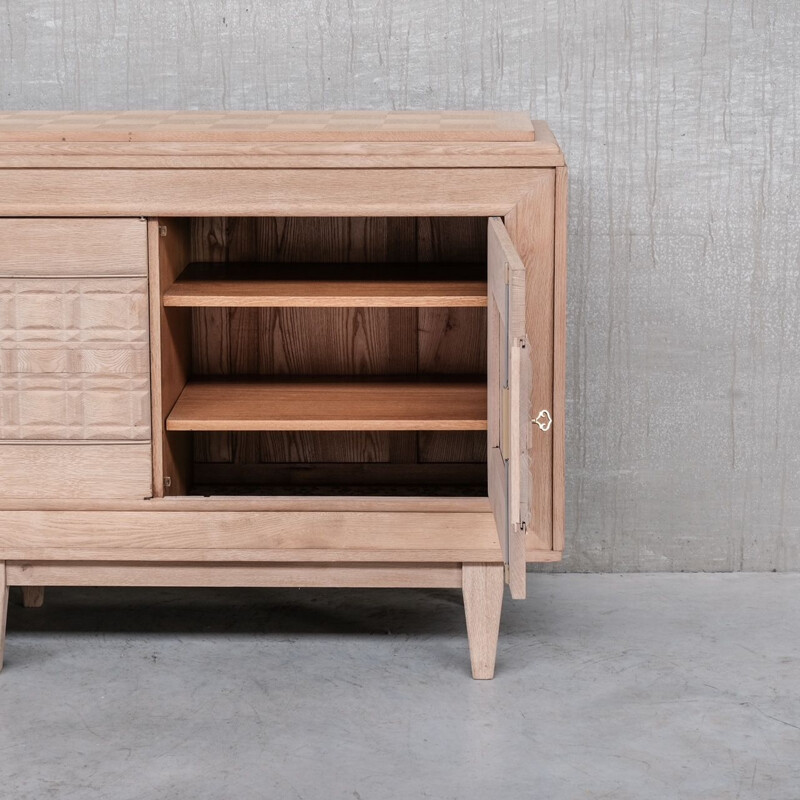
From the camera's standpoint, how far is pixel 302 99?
119 inches

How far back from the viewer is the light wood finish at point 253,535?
249 cm

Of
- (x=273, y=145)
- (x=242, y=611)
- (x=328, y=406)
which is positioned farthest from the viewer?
(x=242, y=611)

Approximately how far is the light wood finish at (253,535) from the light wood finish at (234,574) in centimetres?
3

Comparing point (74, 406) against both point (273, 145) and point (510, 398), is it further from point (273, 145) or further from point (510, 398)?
point (510, 398)

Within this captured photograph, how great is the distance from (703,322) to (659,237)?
0.77ft

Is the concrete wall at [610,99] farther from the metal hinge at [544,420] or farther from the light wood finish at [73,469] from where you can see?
the light wood finish at [73,469]

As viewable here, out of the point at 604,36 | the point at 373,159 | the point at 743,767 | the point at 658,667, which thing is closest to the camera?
the point at 743,767

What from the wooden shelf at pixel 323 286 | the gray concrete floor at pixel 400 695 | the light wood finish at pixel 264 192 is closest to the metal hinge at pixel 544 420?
the wooden shelf at pixel 323 286

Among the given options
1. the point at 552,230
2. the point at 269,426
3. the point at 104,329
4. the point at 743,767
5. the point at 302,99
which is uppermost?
the point at 302,99

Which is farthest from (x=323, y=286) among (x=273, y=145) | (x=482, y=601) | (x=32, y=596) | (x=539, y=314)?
(x=32, y=596)

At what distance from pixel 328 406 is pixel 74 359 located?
1.70 feet

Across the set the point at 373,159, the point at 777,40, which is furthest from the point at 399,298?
the point at 777,40

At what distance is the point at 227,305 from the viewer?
248 cm

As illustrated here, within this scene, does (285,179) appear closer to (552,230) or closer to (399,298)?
(399,298)
